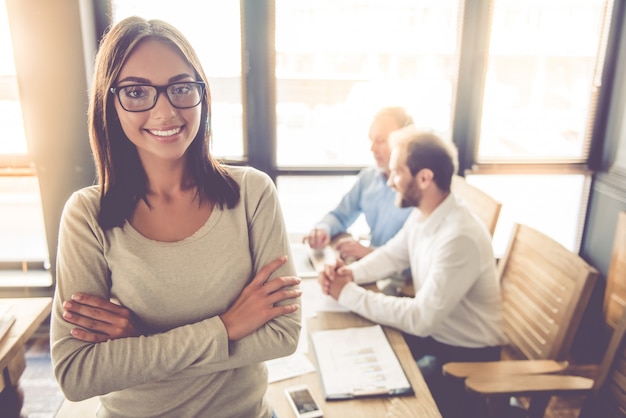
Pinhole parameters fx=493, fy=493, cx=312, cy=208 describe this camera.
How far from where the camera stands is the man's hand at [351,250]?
7.00 ft

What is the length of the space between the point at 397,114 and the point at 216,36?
107cm

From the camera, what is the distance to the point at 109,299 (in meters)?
0.94

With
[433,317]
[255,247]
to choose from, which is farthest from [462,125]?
[255,247]

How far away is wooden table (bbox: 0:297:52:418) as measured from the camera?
1546mm

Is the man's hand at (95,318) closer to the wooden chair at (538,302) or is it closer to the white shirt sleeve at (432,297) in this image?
Answer: the white shirt sleeve at (432,297)

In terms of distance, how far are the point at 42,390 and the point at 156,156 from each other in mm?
1949

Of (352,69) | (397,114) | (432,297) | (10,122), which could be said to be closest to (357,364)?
(432,297)

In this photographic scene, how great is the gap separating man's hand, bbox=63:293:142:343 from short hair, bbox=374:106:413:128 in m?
1.74

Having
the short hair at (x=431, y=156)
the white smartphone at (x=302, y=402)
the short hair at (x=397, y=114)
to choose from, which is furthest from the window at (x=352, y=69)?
the white smartphone at (x=302, y=402)

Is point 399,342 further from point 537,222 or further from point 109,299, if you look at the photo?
point 537,222

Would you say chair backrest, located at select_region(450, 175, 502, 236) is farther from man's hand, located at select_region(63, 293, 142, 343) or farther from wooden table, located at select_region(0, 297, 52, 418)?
wooden table, located at select_region(0, 297, 52, 418)

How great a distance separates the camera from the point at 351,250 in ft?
7.04

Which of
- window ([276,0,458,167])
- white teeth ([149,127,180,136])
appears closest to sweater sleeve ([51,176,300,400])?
white teeth ([149,127,180,136])

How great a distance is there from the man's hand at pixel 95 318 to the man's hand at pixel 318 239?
1367 mm
